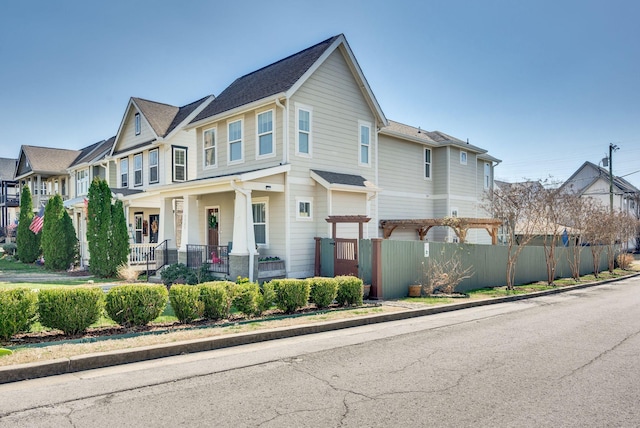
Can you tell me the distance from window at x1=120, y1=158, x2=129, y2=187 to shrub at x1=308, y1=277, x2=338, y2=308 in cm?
1921

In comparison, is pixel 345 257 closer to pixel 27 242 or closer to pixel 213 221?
pixel 213 221

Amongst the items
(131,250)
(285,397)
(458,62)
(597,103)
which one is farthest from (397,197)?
(285,397)

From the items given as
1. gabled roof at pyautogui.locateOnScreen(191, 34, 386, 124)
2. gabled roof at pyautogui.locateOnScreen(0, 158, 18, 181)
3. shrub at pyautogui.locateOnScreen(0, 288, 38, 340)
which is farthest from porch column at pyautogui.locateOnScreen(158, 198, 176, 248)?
gabled roof at pyautogui.locateOnScreen(0, 158, 18, 181)

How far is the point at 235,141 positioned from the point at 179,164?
6802 millimetres

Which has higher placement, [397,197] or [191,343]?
[397,197]

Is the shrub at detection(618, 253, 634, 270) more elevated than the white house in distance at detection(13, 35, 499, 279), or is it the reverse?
the white house in distance at detection(13, 35, 499, 279)

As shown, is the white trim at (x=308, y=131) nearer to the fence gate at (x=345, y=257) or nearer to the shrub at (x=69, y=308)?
the fence gate at (x=345, y=257)

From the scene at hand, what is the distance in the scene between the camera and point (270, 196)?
53.9ft

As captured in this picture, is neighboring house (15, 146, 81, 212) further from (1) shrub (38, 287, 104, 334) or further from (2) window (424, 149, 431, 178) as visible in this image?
(1) shrub (38, 287, 104, 334)

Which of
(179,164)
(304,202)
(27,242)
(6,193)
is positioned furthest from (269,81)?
(6,193)

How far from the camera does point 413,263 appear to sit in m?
14.2

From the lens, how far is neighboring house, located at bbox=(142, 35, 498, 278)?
1569 cm

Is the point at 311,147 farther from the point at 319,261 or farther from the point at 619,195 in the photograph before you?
the point at 619,195

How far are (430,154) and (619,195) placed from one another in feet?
120
